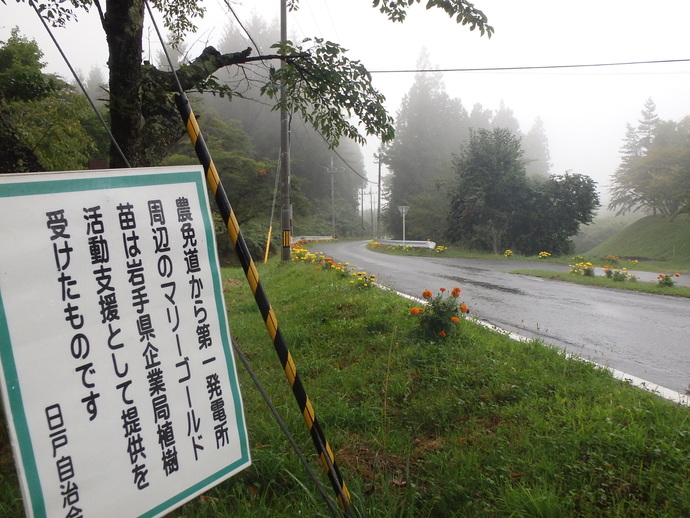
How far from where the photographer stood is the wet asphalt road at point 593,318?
433 cm

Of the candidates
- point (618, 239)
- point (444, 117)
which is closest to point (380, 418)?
point (618, 239)

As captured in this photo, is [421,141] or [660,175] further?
[421,141]

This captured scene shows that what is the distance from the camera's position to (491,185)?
950 inches

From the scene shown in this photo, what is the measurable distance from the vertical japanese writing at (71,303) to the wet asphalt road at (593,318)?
404 cm

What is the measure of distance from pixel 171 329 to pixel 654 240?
3585cm

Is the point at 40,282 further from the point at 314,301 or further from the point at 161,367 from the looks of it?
the point at 314,301

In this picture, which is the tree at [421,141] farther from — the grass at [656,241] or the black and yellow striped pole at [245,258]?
the black and yellow striped pole at [245,258]

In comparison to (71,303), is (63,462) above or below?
below

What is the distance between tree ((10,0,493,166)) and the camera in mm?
3492

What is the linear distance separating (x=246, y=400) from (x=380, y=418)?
121 centimetres

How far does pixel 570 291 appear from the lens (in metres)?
8.74

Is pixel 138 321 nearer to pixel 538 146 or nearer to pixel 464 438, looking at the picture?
pixel 464 438

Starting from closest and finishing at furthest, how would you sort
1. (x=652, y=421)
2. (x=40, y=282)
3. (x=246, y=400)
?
(x=40, y=282), (x=652, y=421), (x=246, y=400)

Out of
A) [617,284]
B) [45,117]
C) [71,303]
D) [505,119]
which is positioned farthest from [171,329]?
[505,119]
